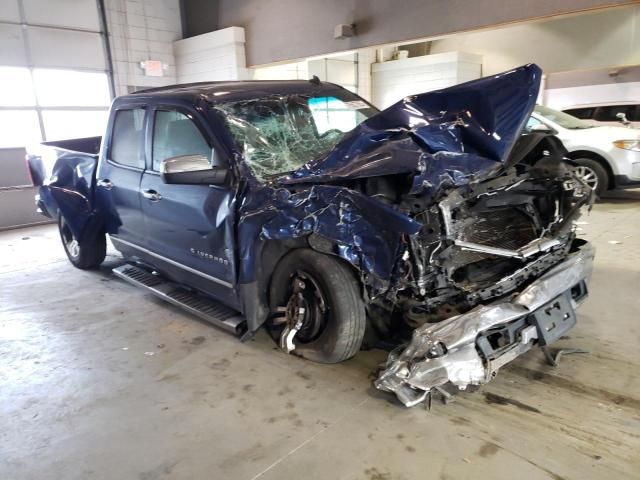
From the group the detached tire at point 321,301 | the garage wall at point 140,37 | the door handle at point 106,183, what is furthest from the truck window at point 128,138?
the garage wall at point 140,37

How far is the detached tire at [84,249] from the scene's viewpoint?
4947mm

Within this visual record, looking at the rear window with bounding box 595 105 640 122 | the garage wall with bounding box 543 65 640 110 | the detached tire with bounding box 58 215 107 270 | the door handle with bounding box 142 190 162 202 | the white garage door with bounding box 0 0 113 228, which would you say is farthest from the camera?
the garage wall with bounding box 543 65 640 110

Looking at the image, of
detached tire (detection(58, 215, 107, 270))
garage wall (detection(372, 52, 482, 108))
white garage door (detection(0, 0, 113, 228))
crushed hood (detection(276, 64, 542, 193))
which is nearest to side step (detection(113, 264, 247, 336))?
detached tire (detection(58, 215, 107, 270))

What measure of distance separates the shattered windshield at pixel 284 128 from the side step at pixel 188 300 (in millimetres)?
1045

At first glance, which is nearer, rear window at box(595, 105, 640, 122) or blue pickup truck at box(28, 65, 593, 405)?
blue pickup truck at box(28, 65, 593, 405)

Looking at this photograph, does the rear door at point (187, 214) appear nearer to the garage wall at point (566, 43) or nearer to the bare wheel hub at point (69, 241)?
the bare wheel hub at point (69, 241)

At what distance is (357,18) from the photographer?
7.24 meters

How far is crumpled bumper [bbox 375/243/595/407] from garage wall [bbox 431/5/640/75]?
1156cm

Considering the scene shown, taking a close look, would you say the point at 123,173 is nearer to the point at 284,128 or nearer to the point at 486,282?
the point at 284,128

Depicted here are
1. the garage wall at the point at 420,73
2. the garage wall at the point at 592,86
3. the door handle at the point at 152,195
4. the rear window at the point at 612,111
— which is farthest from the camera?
the garage wall at the point at 592,86

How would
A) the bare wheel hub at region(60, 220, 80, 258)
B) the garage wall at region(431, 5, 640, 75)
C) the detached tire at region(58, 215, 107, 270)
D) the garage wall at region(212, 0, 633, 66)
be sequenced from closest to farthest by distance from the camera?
1. the detached tire at region(58, 215, 107, 270)
2. the bare wheel hub at region(60, 220, 80, 258)
3. the garage wall at region(212, 0, 633, 66)
4. the garage wall at region(431, 5, 640, 75)

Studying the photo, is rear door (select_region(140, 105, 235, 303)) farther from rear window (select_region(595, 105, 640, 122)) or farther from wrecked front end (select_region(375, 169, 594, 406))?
rear window (select_region(595, 105, 640, 122))

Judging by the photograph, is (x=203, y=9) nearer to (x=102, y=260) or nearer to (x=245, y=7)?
(x=245, y=7)

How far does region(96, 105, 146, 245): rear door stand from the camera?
3.89m
